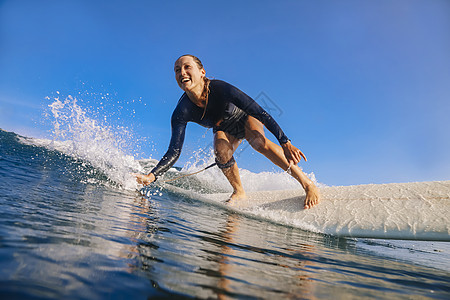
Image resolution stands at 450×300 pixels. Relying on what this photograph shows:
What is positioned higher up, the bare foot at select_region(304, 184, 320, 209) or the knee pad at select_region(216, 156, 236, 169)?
the knee pad at select_region(216, 156, 236, 169)

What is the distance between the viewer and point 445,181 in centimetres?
309

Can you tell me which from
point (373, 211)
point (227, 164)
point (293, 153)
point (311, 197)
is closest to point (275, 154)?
point (293, 153)

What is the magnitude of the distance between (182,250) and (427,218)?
2.66 meters

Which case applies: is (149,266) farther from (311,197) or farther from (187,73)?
(311,197)

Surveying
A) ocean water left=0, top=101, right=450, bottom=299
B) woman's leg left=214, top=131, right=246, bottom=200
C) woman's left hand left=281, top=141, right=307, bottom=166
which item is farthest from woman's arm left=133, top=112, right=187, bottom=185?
ocean water left=0, top=101, right=450, bottom=299

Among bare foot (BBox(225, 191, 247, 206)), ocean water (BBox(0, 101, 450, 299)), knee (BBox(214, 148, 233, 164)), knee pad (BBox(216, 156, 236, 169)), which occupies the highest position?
knee (BBox(214, 148, 233, 164))

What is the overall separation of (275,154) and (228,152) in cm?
73

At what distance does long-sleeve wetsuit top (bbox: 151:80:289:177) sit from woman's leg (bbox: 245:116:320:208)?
45cm

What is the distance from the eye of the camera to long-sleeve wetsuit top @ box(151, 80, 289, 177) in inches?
125

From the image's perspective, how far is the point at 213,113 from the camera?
11.6 ft

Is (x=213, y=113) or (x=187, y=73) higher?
(x=187, y=73)

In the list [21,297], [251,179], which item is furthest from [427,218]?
[251,179]

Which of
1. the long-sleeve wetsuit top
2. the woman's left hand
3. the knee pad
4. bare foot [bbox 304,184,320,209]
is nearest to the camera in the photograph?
the woman's left hand

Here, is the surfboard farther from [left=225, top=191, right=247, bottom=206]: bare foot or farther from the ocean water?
the ocean water
